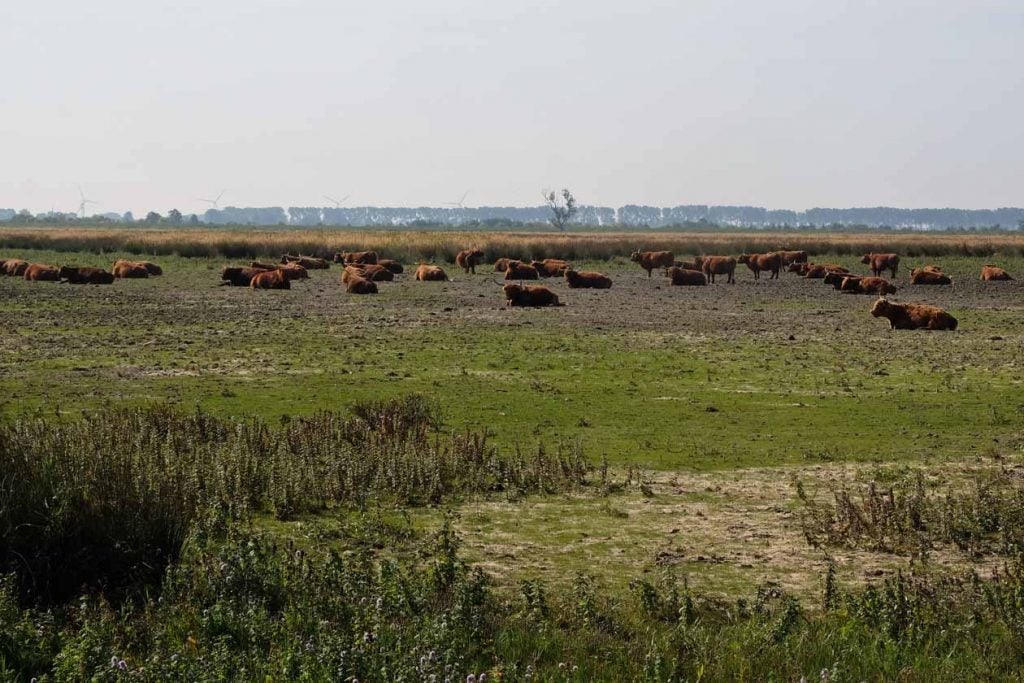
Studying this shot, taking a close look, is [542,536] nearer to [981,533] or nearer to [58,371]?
[981,533]

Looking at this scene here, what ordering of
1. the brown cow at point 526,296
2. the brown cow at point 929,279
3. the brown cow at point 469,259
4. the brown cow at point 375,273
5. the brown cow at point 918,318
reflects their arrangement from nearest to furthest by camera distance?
the brown cow at point 918,318, the brown cow at point 526,296, the brown cow at point 375,273, the brown cow at point 929,279, the brown cow at point 469,259

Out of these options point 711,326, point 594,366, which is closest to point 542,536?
point 594,366

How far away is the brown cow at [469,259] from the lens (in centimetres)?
5394

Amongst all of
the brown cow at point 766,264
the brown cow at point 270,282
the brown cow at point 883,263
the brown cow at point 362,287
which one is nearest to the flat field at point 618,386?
the brown cow at point 362,287

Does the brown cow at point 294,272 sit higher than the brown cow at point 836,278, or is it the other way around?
the brown cow at point 294,272

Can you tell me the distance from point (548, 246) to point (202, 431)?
53.1 meters

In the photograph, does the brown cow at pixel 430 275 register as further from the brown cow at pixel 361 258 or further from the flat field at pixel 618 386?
the flat field at pixel 618 386

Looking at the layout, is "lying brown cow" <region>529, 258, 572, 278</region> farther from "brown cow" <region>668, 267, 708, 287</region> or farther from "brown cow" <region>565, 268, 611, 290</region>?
"brown cow" <region>565, 268, 611, 290</region>

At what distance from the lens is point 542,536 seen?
1028 centimetres

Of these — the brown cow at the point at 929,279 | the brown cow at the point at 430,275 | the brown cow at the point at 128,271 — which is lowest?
A: the brown cow at the point at 929,279

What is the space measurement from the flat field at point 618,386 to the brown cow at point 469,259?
53.5ft

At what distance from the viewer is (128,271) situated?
46.2 meters

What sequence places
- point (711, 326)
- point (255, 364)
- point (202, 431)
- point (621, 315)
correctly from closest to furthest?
point (202, 431) < point (255, 364) < point (711, 326) < point (621, 315)

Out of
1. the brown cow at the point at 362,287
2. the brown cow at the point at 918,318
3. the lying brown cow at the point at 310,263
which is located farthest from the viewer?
the lying brown cow at the point at 310,263
